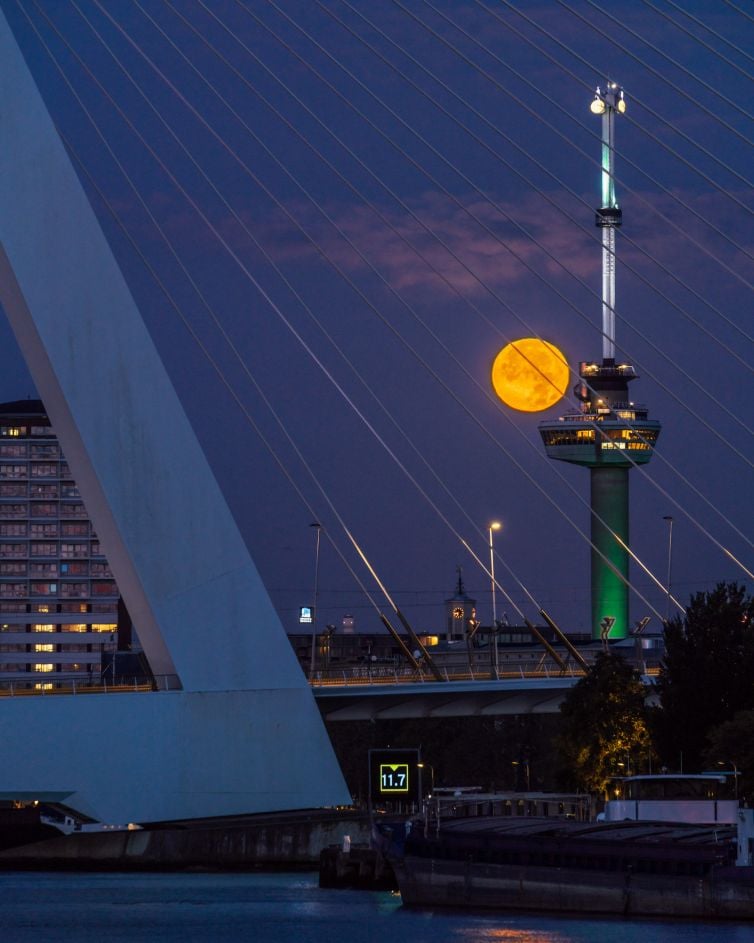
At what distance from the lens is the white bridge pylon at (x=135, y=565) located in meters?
32.1

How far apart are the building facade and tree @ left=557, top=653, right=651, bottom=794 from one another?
54.2 metres

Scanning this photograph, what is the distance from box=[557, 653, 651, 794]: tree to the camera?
41312mm

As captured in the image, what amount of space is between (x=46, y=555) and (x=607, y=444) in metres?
28.3

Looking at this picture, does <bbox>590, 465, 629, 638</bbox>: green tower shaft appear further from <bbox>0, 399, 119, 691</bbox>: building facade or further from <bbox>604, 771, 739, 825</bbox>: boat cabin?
<bbox>604, 771, 739, 825</bbox>: boat cabin

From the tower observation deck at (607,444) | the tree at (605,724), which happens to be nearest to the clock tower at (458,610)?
the tower observation deck at (607,444)

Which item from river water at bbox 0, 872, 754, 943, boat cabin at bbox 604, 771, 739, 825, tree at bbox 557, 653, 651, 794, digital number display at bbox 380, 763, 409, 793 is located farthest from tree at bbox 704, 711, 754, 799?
digital number display at bbox 380, 763, 409, 793

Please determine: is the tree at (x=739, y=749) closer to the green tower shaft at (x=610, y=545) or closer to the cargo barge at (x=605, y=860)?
the cargo barge at (x=605, y=860)

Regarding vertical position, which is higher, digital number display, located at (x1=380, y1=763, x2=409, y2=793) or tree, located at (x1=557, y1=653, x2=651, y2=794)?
tree, located at (x1=557, y1=653, x2=651, y2=794)

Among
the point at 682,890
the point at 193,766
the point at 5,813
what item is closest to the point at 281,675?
the point at 193,766

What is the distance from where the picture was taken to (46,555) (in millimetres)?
94938

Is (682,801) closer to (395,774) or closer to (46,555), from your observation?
(395,774)

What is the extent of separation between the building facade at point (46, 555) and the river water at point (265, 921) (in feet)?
195

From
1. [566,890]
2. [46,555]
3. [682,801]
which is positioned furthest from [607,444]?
[566,890]

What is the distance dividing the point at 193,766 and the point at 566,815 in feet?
27.9
